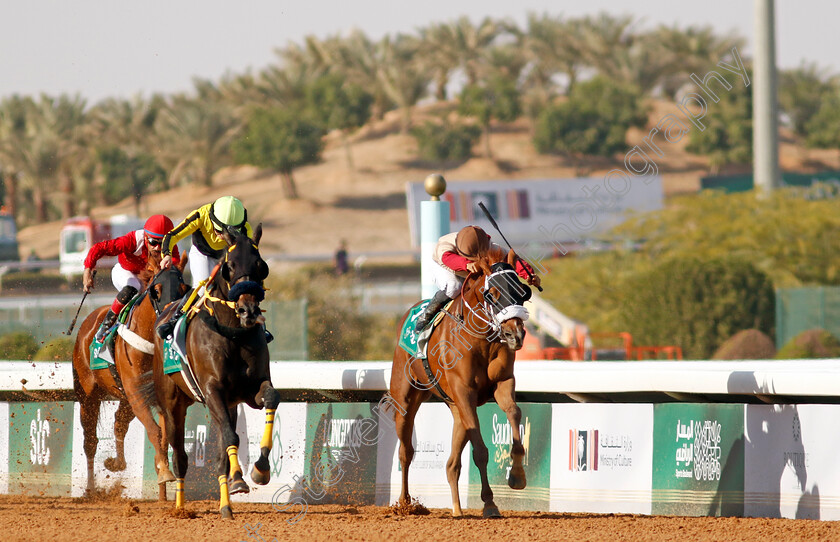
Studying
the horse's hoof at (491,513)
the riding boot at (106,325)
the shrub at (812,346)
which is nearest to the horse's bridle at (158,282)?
the riding boot at (106,325)

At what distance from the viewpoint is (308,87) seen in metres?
65.7

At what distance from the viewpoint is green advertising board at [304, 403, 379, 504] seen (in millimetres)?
9734

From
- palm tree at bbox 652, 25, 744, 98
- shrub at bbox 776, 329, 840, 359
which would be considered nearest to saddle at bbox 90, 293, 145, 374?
shrub at bbox 776, 329, 840, 359

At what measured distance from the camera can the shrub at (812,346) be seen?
18859 mm

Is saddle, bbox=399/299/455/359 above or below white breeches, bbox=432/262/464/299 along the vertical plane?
below

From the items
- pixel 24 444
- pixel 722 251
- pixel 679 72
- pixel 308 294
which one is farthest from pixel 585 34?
pixel 24 444

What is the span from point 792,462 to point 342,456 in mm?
3887

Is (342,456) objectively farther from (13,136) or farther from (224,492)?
(13,136)

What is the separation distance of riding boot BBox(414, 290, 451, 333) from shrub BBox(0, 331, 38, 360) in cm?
1038

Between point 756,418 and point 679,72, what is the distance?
60503 millimetres

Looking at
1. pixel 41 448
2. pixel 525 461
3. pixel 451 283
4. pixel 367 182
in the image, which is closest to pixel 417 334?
pixel 451 283

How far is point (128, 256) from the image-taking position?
33.7ft

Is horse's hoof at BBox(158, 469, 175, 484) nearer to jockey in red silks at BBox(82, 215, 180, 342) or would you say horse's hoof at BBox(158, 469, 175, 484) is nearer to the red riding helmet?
jockey in red silks at BBox(82, 215, 180, 342)

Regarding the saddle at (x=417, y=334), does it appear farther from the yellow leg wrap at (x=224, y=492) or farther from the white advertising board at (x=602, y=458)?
the yellow leg wrap at (x=224, y=492)
